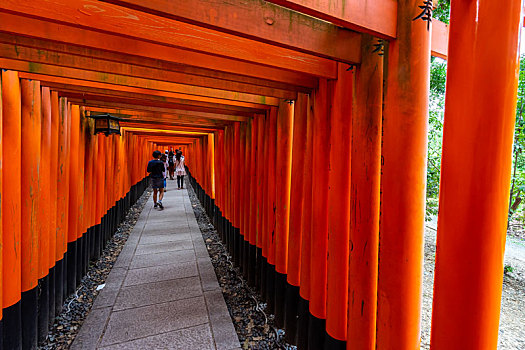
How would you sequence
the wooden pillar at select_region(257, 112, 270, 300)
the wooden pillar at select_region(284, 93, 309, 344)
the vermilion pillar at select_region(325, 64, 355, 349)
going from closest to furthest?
1. the vermilion pillar at select_region(325, 64, 355, 349)
2. the wooden pillar at select_region(284, 93, 309, 344)
3. the wooden pillar at select_region(257, 112, 270, 300)

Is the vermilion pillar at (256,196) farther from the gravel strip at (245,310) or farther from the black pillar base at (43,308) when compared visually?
the black pillar base at (43,308)

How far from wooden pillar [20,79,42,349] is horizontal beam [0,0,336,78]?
4.62ft

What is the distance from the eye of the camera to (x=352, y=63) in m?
1.77

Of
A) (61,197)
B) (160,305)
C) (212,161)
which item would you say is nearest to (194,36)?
(61,197)

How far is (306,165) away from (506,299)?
515cm

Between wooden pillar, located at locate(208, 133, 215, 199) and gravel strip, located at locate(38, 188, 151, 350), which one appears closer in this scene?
gravel strip, located at locate(38, 188, 151, 350)

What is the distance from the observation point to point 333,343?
2094 millimetres

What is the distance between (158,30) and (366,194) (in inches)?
69.4

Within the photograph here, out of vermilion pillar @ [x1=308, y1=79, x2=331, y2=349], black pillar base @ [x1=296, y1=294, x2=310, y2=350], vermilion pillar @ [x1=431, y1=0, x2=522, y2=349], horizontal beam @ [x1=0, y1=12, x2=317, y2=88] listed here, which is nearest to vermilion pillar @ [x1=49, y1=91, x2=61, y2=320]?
horizontal beam @ [x1=0, y1=12, x2=317, y2=88]

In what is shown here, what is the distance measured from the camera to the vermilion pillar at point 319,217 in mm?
2266

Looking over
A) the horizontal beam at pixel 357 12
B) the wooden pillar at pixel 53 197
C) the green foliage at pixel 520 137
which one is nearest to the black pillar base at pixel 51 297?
the wooden pillar at pixel 53 197

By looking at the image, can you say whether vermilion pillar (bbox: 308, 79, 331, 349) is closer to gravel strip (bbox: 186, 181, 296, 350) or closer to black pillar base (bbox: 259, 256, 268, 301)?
gravel strip (bbox: 186, 181, 296, 350)

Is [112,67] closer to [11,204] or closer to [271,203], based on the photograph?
Answer: [11,204]

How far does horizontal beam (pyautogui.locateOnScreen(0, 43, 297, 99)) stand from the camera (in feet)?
6.52
